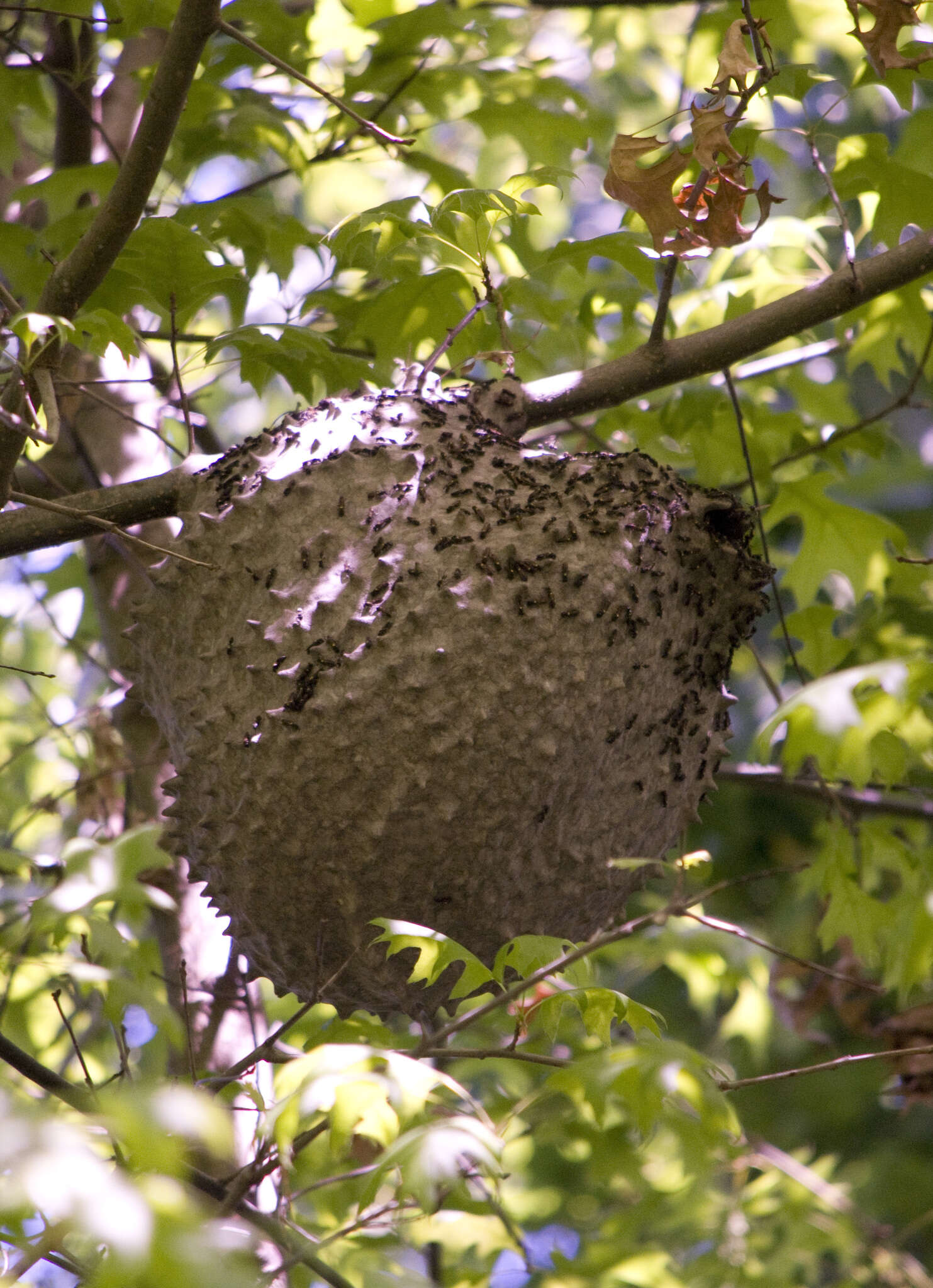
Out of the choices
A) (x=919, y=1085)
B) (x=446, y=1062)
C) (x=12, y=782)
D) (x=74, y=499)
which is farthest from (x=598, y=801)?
(x=12, y=782)

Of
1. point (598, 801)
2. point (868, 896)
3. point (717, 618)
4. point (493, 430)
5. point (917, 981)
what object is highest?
point (493, 430)

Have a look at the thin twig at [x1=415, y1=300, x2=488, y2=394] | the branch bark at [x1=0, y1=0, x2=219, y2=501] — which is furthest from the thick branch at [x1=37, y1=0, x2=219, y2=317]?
the thin twig at [x1=415, y1=300, x2=488, y2=394]

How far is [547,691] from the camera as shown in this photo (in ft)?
6.50

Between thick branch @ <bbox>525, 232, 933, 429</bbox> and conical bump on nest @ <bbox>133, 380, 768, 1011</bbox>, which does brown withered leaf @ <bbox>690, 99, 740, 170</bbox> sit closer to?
thick branch @ <bbox>525, 232, 933, 429</bbox>

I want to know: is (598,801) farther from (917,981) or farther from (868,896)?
(868,896)

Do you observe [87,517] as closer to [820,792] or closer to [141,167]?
[141,167]

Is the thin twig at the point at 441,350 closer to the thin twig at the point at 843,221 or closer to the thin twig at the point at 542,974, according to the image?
the thin twig at the point at 843,221

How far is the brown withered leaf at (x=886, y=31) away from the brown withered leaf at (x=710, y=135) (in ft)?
1.08

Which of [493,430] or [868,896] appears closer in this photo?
[493,430]

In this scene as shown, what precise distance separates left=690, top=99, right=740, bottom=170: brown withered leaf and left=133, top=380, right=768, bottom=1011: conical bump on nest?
0.54 metres

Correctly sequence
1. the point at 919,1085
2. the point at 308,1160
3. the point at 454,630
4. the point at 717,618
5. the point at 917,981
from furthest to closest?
the point at 919,1085 < the point at 308,1160 < the point at 717,618 < the point at 454,630 < the point at 917,981

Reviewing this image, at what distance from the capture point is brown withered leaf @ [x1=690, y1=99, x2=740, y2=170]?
215 centimetres

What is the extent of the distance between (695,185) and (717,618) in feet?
2.59

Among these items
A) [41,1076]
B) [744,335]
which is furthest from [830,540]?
[41,1076]
